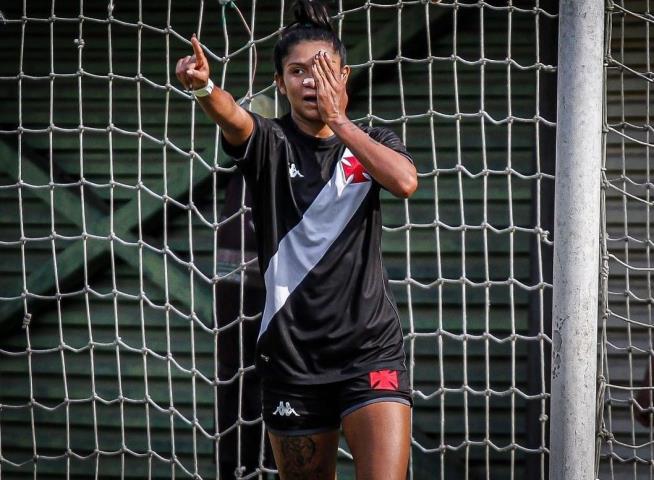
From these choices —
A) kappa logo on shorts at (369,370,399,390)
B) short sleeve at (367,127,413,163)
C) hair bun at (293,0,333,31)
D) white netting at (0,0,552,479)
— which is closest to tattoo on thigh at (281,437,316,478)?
kappa logo on shorts at (369,370,399,390)

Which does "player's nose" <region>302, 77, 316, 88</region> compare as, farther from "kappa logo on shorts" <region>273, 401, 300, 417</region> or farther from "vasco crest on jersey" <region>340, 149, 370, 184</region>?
"kappa logo on shorts" <region>273, 401, 300, 417</region>

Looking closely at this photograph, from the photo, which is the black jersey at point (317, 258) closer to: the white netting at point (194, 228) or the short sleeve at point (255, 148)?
the short sleeve at point (255, 148)

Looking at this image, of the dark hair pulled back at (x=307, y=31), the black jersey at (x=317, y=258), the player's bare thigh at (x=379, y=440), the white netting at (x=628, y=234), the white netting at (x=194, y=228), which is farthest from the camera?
the white netting at (x=194, y=228)

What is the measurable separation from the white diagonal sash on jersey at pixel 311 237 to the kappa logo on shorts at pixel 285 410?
0.24 meters

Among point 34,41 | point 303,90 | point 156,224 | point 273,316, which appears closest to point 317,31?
point 303,90

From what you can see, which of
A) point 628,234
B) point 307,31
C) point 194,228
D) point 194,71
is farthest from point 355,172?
point 194,228

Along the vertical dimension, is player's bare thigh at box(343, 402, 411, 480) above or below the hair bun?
below

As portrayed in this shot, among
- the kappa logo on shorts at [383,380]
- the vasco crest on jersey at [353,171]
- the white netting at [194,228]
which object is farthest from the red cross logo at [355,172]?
the white netting at [194,228]

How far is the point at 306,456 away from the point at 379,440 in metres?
0.28

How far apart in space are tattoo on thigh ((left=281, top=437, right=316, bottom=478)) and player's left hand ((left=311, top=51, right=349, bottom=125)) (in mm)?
979

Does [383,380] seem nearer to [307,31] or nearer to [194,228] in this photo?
[307,31]

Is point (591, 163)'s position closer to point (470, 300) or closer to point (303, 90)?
point (303, 90)

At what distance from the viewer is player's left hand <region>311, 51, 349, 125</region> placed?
3.03m

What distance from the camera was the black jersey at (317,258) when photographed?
10.2 feet
